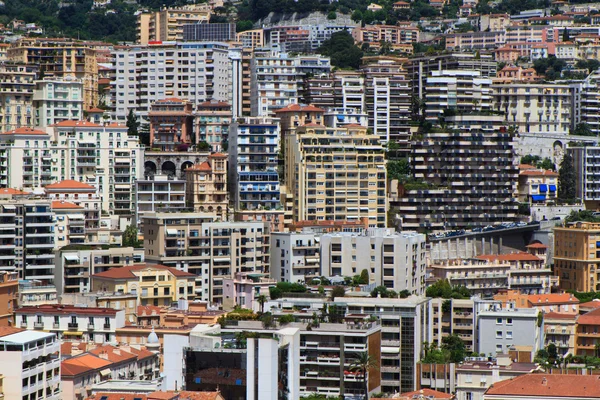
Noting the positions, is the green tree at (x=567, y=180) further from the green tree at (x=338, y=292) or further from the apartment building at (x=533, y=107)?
the green tree at (x=338, y=292)

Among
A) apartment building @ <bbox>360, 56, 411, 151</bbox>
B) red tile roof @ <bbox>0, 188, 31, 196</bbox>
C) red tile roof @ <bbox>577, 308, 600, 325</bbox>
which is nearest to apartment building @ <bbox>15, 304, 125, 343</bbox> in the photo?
red tile roof @ <bbox>0, 188, 31, 196</bbox>

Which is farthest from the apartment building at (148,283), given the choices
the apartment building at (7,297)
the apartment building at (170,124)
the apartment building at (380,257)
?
the apartment building at (170,124)

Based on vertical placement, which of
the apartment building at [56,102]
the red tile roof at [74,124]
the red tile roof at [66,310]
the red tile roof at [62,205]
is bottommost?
the red tile roof at [66,310]

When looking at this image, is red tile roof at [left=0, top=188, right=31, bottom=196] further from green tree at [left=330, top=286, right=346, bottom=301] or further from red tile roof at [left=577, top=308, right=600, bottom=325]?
red tile roof at [left=577, top=308, right=600, bottom=325]

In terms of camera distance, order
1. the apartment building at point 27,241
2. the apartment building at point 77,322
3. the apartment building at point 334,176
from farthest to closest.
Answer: the apartment building at point 334,176 → the apartment building at point 27,241 → the apartment building at point 77,322

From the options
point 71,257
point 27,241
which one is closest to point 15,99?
point 27,241

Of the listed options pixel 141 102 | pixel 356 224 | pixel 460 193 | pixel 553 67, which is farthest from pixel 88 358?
→ pixel 553 67
